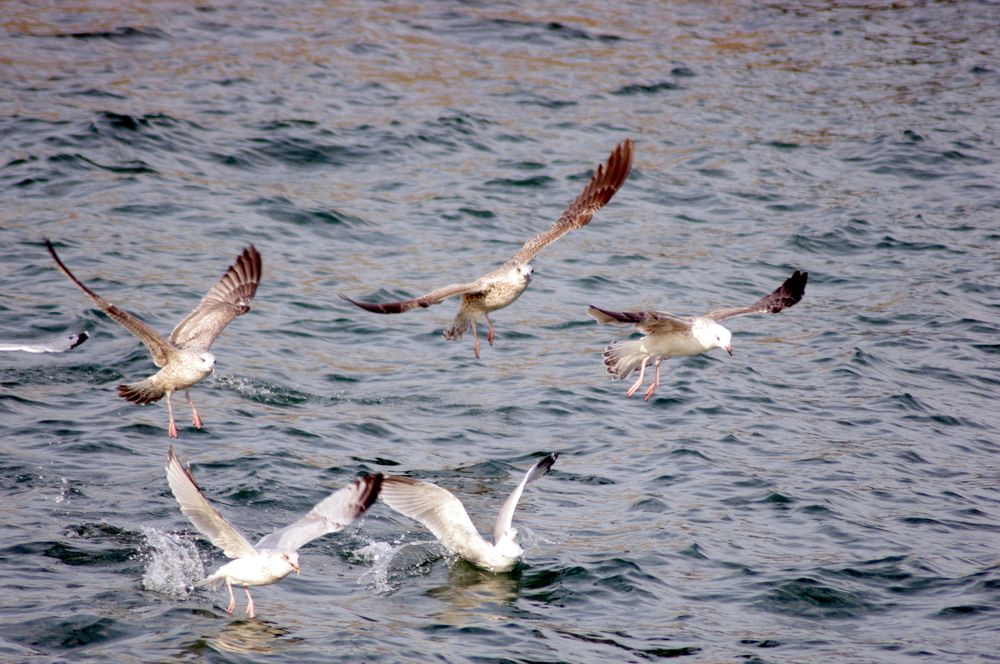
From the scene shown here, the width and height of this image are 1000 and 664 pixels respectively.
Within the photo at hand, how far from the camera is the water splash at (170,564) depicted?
26.3 feet

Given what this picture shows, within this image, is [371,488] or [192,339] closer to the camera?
[371,488]

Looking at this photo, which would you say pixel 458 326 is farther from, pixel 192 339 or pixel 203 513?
pixel 203 513

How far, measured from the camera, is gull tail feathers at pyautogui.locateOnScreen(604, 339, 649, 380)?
9.73 meters

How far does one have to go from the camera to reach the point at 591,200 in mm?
10164

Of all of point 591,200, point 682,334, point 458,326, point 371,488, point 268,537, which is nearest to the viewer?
point 371,488

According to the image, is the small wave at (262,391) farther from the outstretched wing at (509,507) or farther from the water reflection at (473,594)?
the outstretched wing at (509,507)

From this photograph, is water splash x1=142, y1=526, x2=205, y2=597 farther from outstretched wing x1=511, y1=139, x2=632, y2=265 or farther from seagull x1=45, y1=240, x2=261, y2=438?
outstretched wing x1=511, y1=139, x2=632, y2=265

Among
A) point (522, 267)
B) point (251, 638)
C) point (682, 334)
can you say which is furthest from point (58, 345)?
point (682, 334)

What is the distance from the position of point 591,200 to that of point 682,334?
5.08 ft

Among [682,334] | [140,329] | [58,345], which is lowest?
[58,345]

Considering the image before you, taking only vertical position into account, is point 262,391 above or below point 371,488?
below

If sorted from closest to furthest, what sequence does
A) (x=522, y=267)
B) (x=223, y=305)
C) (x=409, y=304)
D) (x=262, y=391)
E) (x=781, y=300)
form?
1. (x=409, y=304)
2. (x=781, y=300)
3. (x=522, y=267)
4. (x=223, y=305)
5. (x=262, y=391)

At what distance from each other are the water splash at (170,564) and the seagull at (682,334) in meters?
3.30

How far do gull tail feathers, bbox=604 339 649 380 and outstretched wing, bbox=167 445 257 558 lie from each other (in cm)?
335
